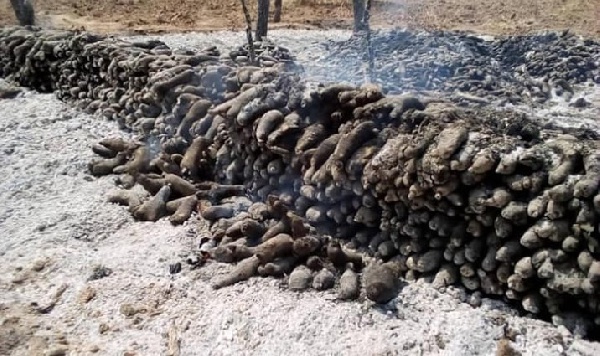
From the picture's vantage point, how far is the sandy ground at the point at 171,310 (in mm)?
3668

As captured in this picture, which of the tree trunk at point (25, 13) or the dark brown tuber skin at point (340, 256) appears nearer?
the dark brown tuber skin at point (340, 256)

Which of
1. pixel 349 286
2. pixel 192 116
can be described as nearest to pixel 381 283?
pixel 349 286

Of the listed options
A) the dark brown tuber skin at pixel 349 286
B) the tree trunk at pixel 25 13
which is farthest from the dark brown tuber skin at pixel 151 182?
the tree trunk at pixel 25 13

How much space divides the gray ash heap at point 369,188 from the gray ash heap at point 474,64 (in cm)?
317

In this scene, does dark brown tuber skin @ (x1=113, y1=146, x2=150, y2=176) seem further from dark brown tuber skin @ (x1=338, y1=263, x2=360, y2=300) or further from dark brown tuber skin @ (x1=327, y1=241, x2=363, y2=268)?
dark brown tuber skin @ (x1=338, y1=263, x2=360, y2=300)

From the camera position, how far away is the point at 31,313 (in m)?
4.29

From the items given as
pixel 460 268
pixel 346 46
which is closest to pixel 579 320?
pixel 460 268

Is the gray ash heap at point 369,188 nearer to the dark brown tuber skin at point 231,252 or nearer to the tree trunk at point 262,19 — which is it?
the dark brown tuber skin at point 231,252

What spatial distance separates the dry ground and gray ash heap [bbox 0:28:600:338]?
1121cm

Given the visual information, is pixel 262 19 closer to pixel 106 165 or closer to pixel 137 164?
pixel 106 165

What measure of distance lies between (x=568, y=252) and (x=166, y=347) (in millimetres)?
2610

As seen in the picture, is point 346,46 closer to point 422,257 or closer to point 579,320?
point 422,257

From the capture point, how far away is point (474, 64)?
369 inches

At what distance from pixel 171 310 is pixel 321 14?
16.3 m
